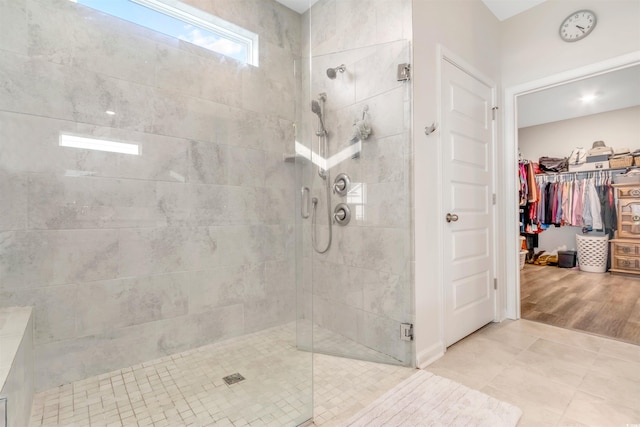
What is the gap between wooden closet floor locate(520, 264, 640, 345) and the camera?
244 cm

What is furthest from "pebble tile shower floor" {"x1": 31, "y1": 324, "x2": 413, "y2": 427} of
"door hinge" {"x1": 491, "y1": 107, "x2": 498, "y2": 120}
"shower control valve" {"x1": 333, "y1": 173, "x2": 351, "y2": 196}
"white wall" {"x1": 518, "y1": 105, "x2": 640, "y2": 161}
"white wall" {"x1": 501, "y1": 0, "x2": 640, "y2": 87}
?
"white wall" {"x1": 518, "y1": 105, "x2": 640, "y2": 161}

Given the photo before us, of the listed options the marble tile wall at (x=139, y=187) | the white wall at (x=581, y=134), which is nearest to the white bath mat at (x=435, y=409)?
the marble tile wall at (x=139, y=187)

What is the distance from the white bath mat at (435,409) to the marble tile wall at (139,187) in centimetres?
110

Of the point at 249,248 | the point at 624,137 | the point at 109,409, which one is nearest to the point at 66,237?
the point at 109,409

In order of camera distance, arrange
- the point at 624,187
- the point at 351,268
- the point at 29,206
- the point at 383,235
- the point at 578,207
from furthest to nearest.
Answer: the point at 578,207 < the point at 624,187 < the point at 351,268 < the point at 383,235 < the point at 29,206

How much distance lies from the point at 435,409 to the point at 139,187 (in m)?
2.11

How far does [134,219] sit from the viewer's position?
1893mm

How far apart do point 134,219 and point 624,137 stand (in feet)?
21.7

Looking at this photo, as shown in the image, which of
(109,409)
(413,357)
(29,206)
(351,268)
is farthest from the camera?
(351,268)

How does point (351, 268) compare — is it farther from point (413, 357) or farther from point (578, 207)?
point (578, 207)

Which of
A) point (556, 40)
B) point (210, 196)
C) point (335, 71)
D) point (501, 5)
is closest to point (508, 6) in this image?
point (501, 5)

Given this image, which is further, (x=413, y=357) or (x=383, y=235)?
(x=383, y=235)

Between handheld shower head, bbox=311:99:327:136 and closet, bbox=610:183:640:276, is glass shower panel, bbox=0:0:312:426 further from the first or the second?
closet, bbox=610:183:640:276

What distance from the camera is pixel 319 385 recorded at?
1.65 meters
